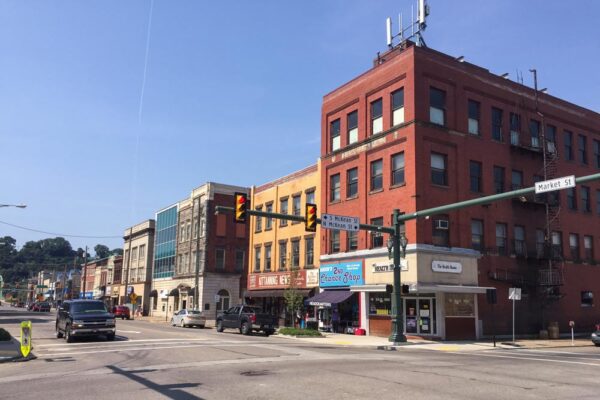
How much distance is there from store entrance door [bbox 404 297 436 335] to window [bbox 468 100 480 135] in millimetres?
11196

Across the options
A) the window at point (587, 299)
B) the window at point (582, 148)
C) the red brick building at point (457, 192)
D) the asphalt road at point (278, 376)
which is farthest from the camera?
the window at point (582, 148)

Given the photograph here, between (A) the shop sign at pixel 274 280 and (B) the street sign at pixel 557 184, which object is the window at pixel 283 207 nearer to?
(A) the shop sign at pixel 274 280

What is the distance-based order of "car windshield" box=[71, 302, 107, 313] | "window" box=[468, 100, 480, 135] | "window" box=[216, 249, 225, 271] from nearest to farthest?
"car windshield" box=[71, 302, 107, 313] → "window" box=[468, 100, 480, 135] → "window" box=[216, 249, 225, 271]

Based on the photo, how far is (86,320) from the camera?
23812 mm

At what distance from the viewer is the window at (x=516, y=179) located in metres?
36.2

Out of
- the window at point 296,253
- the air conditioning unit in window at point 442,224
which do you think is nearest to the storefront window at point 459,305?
the air conditioning unit in window at point 442,224

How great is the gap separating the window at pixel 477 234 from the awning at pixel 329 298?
819 centimetres

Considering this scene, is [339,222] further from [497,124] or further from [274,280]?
[274,280]

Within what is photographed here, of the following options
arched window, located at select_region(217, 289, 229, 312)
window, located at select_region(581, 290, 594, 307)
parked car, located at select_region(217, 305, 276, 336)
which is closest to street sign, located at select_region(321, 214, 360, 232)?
parked car, located at select_region(217, 305, 276, 336)

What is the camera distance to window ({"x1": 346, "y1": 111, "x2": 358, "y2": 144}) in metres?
37.8

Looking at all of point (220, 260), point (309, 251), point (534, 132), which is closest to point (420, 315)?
point (309, 251)

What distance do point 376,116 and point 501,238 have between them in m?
11.1

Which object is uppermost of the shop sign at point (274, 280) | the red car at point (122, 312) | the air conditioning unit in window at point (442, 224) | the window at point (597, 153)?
the window at point (597, 153)

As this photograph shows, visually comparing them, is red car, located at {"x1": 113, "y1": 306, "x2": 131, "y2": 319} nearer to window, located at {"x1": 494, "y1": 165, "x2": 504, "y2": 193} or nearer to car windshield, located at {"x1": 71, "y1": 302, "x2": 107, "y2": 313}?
car windshield, located at {"x1": 71, "y1": 302, "x2": 107, "y2": 313}
